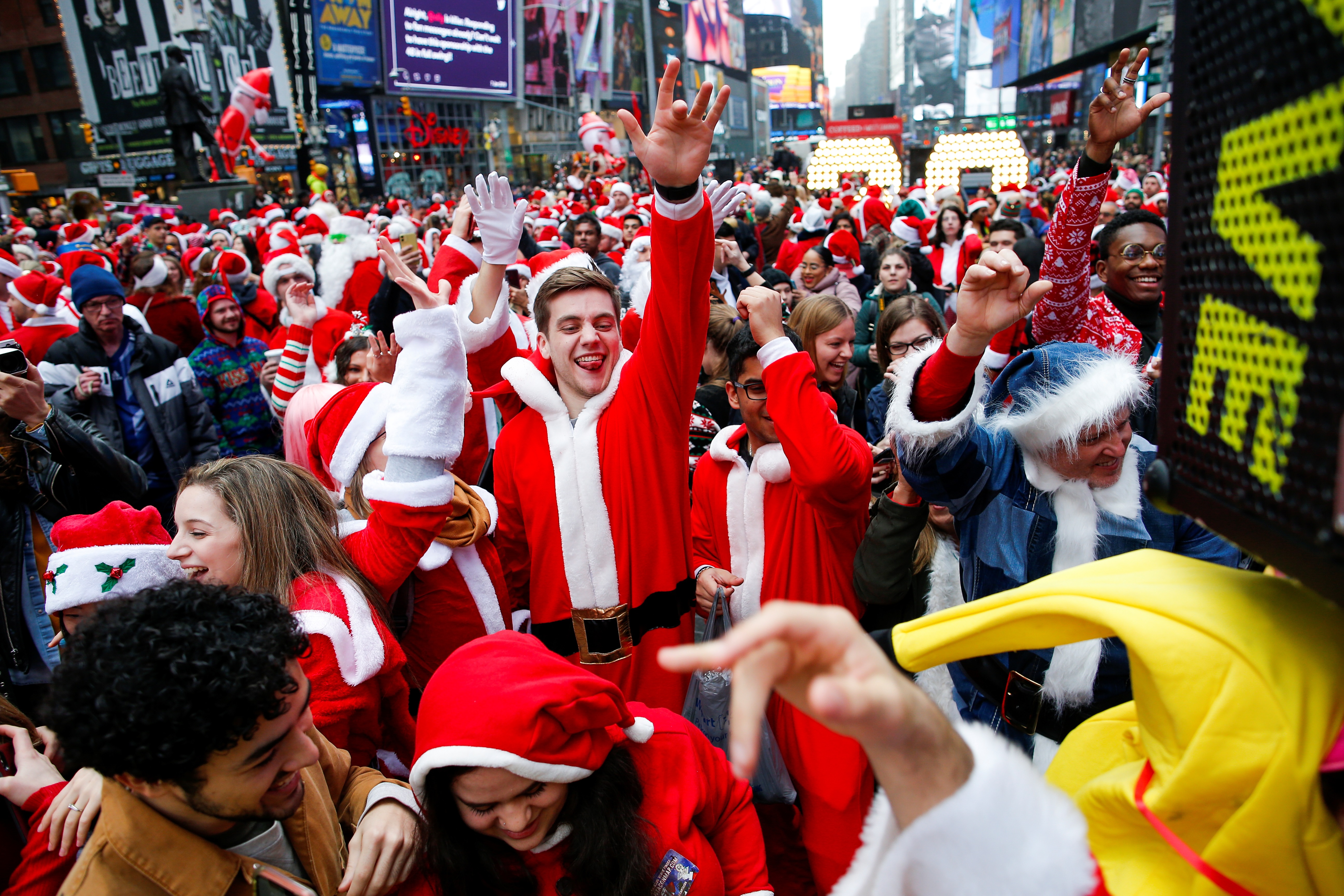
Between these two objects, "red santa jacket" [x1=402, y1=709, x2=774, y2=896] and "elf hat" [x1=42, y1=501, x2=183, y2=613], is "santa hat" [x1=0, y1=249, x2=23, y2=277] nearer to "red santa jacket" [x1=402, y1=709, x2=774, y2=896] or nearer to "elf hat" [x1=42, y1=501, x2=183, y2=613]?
"elf hat" [x1=42, y1=501, x2=183, y2=613]

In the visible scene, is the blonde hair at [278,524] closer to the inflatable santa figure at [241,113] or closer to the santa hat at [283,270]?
the santa hat at [283,270]

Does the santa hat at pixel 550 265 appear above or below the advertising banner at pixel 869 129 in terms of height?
below

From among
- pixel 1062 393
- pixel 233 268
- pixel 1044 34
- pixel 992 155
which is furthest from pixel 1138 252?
pixel 1044 34

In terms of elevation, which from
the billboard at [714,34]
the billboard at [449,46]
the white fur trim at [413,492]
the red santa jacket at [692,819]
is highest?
the billboard at [714,34]

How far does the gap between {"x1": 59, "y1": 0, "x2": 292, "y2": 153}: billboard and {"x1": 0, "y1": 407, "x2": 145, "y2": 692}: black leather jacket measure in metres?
27.6

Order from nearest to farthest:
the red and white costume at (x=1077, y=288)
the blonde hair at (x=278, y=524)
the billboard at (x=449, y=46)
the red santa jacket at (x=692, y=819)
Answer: the red santa jacket at (x=692, y=819) < the blonde hair at (x=278, y=524) < the red and white costume at (x=1077, y=288) < the billboard at (x=449, y=46)

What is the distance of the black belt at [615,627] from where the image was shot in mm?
2393

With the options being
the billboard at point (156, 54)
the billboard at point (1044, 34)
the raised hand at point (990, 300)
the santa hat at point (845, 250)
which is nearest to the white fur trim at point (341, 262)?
the santa hat at point (845, 250)

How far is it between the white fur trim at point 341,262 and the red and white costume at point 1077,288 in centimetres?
647

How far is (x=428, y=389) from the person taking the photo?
1.98 meters

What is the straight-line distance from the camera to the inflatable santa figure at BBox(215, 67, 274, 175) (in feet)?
67.5

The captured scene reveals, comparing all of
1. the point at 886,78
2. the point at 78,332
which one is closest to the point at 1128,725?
the point at 78,332

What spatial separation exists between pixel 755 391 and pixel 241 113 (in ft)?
→ 75.3

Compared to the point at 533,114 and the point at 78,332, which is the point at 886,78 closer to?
the point at 533,114
